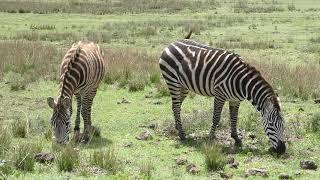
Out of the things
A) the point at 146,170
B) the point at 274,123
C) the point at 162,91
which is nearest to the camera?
the point at 146,170

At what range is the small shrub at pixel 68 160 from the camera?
29.4 ft

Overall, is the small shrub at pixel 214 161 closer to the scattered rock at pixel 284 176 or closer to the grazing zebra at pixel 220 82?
the scattered rock at pixel 284 176

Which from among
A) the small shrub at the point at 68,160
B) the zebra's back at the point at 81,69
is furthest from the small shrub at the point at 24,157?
the zebra's back at the point at 81,69

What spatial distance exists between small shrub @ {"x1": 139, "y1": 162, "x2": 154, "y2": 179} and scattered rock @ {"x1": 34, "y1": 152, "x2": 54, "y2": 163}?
5.18 feet

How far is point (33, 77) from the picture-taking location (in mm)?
18281

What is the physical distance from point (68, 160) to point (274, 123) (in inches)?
159

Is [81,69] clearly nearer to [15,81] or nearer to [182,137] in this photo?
[182,137]

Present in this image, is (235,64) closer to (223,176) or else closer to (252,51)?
(223,176)

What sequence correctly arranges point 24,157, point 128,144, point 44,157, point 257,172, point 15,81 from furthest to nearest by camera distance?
point 15,81 < point 128,144 < point 44,157 < point 257,172 < point 24,157

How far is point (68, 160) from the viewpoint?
8984mm

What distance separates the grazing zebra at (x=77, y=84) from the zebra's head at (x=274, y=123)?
381cm

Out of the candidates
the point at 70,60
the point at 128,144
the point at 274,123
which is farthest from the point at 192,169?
the point at 70,60

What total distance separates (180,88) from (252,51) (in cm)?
1357

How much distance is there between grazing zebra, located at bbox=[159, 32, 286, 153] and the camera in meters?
10.6
